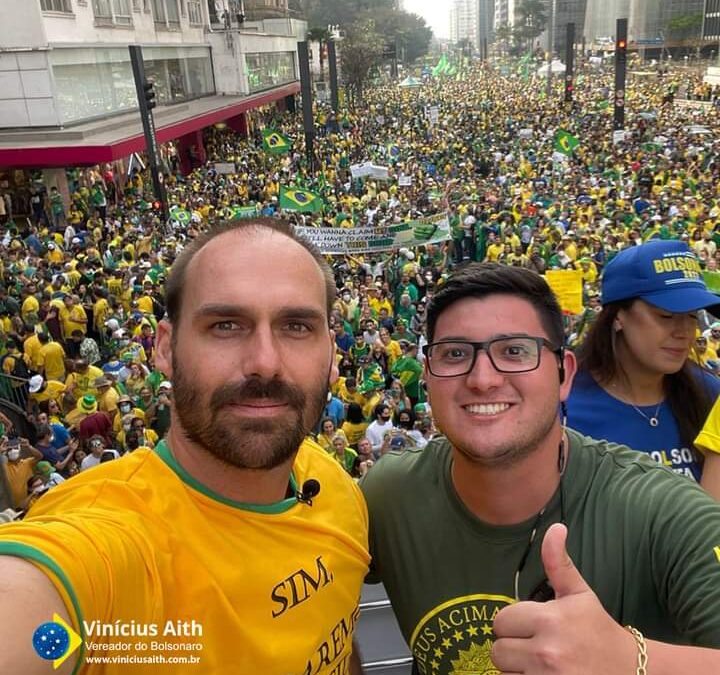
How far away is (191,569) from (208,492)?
7.3 inches

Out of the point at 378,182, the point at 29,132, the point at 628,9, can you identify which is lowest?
the point at 378,182

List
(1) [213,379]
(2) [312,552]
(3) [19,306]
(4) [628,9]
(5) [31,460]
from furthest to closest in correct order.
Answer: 1. (4) [628,9]
2. (3) [19,306]
3. (5) [31,460]
4. (2) [312,552]
5. (1) [213,379]

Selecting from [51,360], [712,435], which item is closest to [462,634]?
[712,435]

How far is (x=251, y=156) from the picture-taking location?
96.4 feet

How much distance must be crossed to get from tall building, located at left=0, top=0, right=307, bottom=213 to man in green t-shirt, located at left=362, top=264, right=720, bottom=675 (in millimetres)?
19925

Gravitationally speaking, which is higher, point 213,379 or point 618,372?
point 213,379

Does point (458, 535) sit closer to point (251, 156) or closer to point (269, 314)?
point (269, 314)

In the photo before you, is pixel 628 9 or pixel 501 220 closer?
pixel 501 220

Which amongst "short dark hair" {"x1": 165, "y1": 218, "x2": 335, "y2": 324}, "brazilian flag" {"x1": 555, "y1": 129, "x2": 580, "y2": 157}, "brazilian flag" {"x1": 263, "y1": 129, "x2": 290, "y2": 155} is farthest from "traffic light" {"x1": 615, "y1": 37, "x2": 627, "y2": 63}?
"short dark hair" {"x1": 165, "y1": 218, "x2": 335, "y2": 324}

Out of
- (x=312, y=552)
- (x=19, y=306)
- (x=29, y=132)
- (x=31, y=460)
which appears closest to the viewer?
(x=312, y=552)

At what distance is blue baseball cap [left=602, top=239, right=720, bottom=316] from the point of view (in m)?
2.57

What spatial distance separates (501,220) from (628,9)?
103 m

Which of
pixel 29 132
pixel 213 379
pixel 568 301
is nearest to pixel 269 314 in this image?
pixel 213 379

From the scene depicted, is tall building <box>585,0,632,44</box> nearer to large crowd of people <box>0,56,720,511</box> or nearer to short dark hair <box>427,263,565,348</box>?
large crowd of people <box>0,56,720,511</box>
